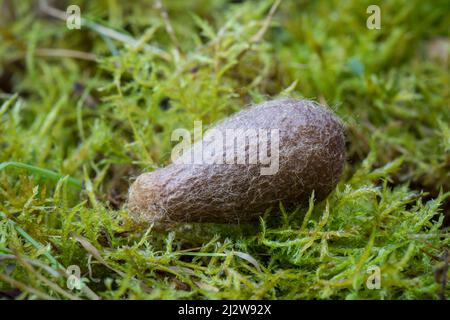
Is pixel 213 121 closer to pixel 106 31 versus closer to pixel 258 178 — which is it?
pixel 258 178

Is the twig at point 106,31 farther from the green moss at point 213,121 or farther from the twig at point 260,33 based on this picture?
the twig at point 260,33

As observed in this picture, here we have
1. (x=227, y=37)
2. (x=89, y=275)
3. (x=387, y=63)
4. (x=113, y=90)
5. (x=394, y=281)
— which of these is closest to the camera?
(x=394, y=281)

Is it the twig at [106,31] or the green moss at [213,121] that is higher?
the twig at [106,31]

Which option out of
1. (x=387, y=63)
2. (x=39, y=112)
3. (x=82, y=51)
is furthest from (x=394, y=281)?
(x=82, y=51)

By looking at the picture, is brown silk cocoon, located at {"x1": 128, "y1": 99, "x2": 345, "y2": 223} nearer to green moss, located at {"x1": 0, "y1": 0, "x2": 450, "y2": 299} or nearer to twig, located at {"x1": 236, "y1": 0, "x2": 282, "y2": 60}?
green moss, located at {"x1": 0, "y1": 0, "x2": 450, "y2": 299}

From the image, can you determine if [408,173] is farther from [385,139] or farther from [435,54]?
[435,54]

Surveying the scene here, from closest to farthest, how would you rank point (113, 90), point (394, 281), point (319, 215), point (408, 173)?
point (394, 281) → point (319, 215) → point (408, 173) → point (113, 90)

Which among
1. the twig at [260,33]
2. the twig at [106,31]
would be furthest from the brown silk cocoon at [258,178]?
the twig at [106,31]
